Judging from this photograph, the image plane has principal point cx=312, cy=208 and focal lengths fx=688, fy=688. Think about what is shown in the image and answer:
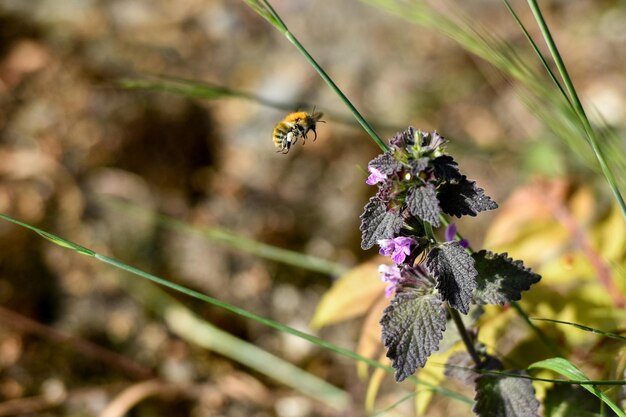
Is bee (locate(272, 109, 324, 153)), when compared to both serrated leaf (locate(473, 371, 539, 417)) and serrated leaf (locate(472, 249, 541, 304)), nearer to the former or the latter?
serrated leaf (locate(472, 249, 541, 304))

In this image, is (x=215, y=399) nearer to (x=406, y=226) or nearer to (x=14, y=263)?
(x=14, y=263)

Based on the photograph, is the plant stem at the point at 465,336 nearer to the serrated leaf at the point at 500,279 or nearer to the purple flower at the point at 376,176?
the serrated leaf at the point at 500,279

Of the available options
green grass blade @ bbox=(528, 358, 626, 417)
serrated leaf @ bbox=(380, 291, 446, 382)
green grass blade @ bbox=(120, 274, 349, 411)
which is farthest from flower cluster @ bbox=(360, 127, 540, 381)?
green grass blade @ bbox=(120, 274, 349, 411)

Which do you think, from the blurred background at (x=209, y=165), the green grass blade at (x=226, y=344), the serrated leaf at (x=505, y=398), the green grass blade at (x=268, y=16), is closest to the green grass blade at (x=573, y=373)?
the serrated leaf at (x=505, y=398)

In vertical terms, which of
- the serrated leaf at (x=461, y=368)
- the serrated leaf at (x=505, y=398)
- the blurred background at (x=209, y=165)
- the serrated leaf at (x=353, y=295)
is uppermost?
the blurred background at (x=209, y=165)

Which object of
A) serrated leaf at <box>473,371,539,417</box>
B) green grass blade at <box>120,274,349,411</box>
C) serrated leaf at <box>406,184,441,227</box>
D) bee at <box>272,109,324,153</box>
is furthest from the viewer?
green grass blade at <box>120,274,349,411</box>

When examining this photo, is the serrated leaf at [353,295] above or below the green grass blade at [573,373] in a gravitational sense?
above
